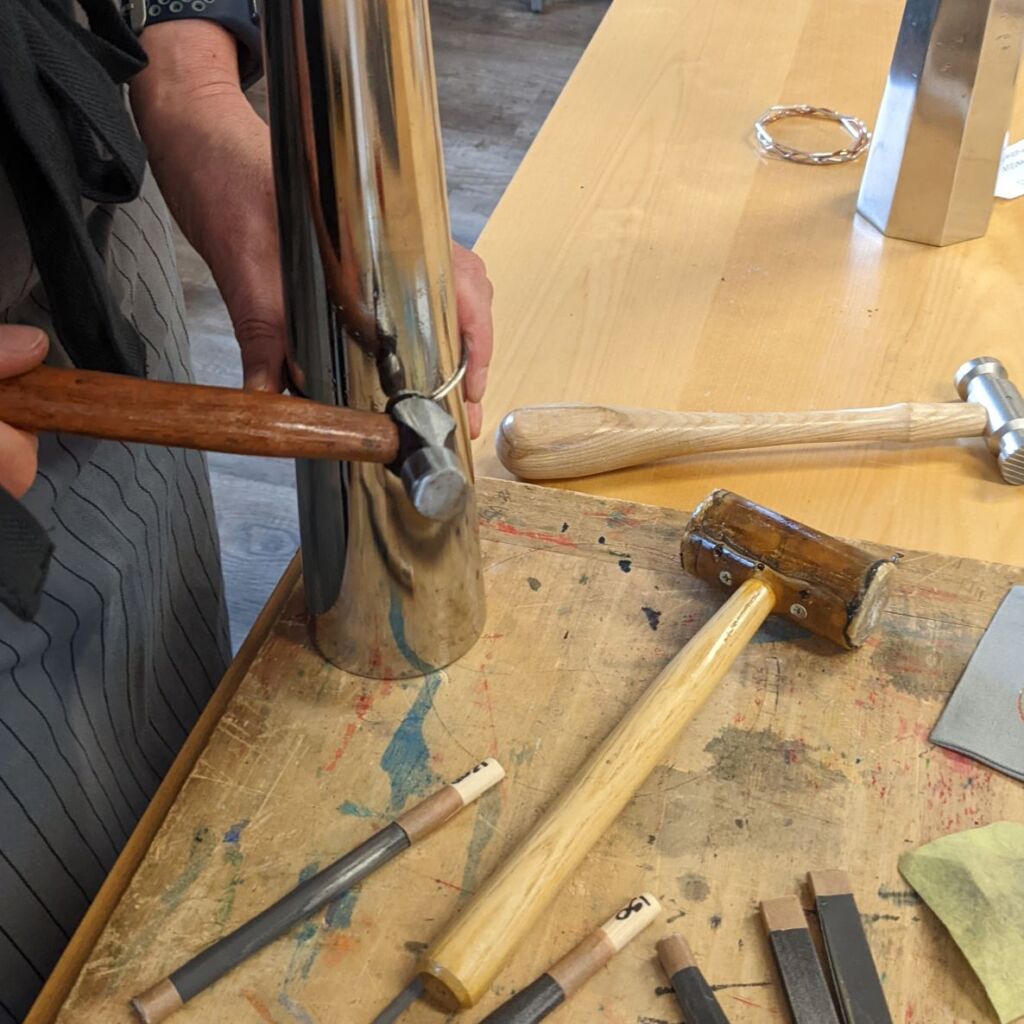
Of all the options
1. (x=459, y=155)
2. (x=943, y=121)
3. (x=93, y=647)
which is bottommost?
(x=459, y=155)

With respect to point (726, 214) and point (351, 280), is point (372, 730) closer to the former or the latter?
point (351, 280)

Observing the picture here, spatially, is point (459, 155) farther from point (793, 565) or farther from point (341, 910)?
point (341, 910)

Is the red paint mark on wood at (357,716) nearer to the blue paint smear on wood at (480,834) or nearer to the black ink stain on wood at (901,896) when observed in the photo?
the blue paint smear on wood at (480,834)

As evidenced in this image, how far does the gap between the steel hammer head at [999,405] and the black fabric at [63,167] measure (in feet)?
1.62

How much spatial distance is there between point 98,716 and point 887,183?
2.21 ft

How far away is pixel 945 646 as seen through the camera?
588mm

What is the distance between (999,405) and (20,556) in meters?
0.56

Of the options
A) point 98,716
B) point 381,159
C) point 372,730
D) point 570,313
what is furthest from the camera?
point 570,313

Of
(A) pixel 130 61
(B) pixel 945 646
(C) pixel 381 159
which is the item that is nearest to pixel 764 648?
(B) pixel 945 646

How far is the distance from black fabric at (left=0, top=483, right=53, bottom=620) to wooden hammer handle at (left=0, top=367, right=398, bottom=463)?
0.03m

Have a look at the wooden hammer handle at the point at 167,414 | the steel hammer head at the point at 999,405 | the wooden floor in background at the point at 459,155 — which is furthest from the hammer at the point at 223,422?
the wooden floor in background at the point at 459,155

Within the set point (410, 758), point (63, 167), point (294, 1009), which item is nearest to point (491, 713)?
point (410, 758)

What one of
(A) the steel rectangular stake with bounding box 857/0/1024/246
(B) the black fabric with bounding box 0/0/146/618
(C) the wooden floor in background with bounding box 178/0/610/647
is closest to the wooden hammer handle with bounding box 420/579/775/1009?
(B) the black fabric with bounding box 0/0/146/618

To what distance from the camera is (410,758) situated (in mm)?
542
